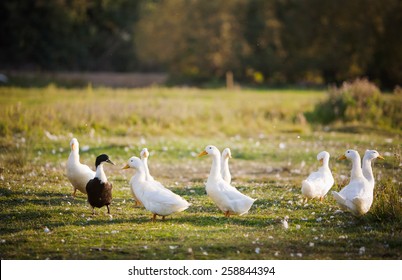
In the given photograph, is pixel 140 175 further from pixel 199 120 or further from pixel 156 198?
pixel 199 120

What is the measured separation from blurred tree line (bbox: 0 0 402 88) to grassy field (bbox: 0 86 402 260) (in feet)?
69.5

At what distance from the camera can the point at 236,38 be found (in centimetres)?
5112

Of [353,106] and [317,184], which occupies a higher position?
[353,106]

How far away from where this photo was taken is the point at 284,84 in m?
50.6

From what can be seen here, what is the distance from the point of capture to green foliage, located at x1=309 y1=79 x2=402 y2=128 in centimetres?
2452

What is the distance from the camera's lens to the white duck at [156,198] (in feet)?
32.9

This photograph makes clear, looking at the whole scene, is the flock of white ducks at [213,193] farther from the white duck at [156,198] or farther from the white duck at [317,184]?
the white duck at [317,184]

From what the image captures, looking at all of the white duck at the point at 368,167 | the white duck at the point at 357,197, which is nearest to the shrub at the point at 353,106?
the white duck at the point at 368,167

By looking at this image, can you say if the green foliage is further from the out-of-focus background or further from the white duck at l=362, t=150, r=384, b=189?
the white duck at l=362, t=150, r=384, b=189

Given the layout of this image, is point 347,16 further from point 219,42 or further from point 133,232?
point 133,232

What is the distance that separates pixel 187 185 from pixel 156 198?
3702mm

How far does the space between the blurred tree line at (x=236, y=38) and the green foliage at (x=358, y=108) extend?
2120cm

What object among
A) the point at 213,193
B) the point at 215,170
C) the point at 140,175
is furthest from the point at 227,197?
the point at 140,175

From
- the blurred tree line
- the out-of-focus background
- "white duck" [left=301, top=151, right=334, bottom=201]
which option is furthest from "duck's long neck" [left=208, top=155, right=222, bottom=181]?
the blurred tree line
